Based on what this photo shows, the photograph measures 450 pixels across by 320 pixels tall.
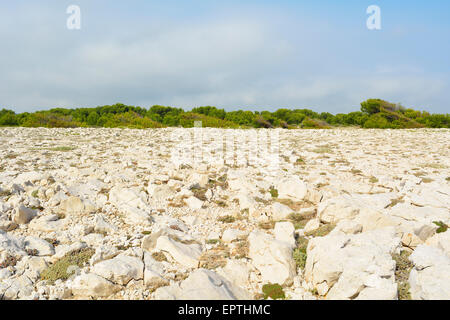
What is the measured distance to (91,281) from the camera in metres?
4.72

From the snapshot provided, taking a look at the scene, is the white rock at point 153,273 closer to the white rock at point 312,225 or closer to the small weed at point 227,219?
the small weed at point 227,219

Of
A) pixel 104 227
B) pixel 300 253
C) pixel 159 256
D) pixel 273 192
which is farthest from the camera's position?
pixel 273 192

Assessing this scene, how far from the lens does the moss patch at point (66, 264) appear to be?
507cm

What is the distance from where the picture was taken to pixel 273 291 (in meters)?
4.70

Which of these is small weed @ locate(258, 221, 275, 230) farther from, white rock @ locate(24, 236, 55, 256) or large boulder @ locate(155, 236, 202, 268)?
white rock @ locate(24, 236, 55, 256)

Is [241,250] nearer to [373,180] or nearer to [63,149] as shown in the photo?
[373,180]

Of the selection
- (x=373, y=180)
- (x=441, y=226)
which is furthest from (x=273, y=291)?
(x=373, y=180)

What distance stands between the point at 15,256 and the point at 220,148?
12.1m

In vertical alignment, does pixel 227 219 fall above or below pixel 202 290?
above

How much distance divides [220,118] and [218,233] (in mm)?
39682

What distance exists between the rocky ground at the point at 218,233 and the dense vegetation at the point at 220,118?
25.6 meters

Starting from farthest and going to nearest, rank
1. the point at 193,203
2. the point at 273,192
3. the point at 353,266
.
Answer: the point at 273,192
the point at 193,203
the point at 353,266
